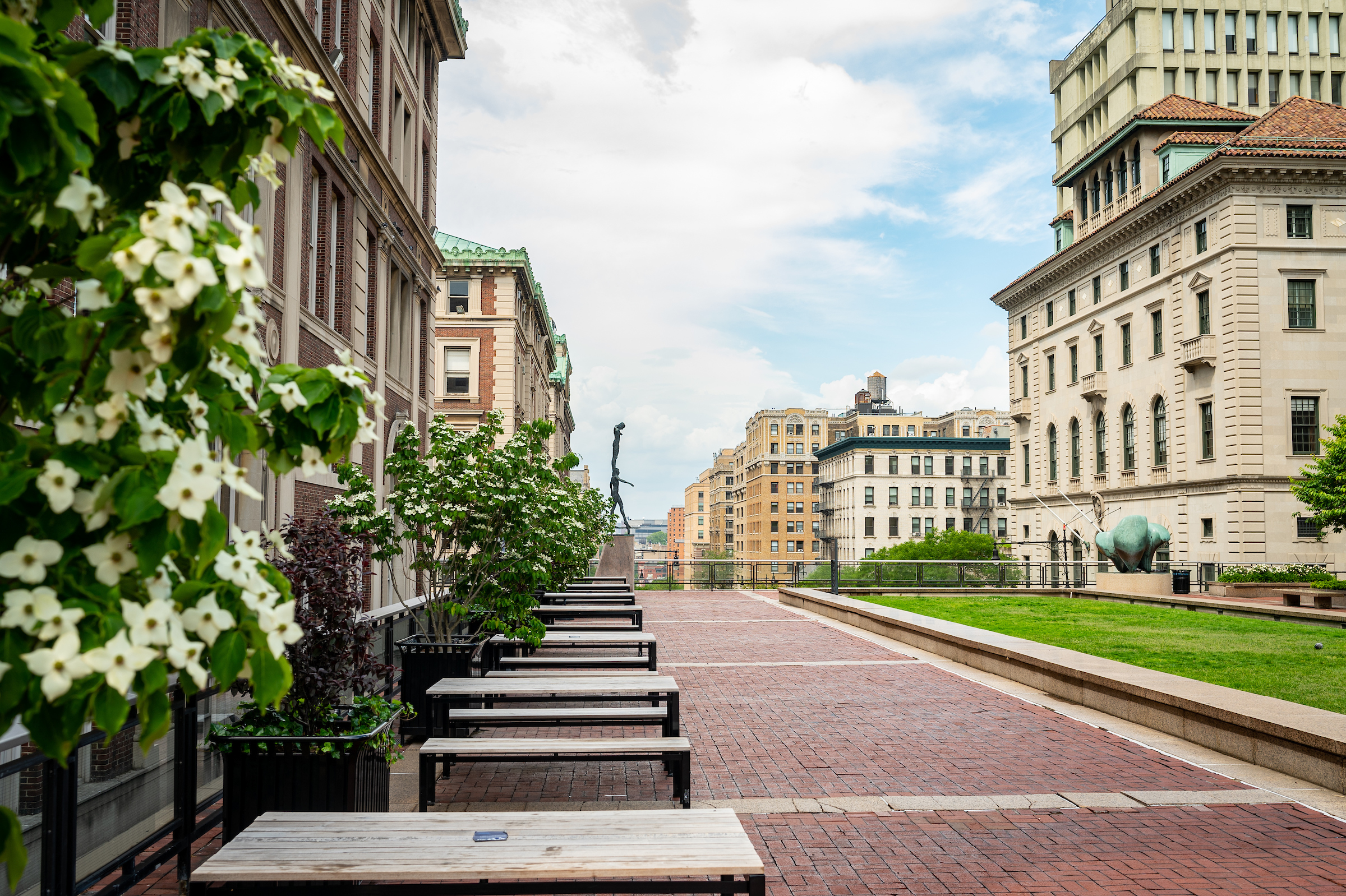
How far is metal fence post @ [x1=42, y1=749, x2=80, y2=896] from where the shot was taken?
4.47 m

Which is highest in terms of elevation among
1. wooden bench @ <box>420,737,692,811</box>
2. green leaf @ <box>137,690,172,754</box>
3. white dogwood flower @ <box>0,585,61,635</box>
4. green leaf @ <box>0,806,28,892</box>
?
white dogwood flower @ <box>0,585,61,635</box>

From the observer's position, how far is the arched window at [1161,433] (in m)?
48.8

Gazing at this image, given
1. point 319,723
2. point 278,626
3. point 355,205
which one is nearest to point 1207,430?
point 355,205

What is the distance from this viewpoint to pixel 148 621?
206cm

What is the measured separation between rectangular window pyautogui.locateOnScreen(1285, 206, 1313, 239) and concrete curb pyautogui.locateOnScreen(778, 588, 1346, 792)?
1475 inches

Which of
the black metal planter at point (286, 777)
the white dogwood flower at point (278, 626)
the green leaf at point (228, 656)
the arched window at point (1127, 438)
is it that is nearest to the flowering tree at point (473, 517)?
the black metal planter at point (286, 777)

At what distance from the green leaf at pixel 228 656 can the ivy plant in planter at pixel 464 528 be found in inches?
290

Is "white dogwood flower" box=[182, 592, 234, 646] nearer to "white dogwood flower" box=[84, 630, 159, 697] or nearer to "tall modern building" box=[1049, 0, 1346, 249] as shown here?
"white dogwood flower" box=[84, 630, 159, 697]

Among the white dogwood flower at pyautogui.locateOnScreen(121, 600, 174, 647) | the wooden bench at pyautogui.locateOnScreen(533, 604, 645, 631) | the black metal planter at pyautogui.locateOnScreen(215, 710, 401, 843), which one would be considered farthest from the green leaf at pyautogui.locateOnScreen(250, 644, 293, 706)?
the wooden bench at pyautogui.locateOnScreen(533, 604, 645, 631)

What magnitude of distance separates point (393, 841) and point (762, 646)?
553 inches

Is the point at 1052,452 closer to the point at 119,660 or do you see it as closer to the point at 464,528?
the point at 464,528

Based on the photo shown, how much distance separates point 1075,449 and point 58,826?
61.4m

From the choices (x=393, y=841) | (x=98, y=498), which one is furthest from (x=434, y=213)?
(x=98, y=498)

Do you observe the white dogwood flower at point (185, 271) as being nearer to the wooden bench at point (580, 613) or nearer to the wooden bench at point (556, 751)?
the wooden bench at point (556, 751)
